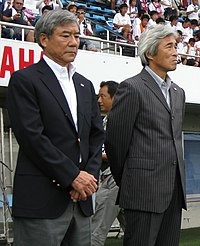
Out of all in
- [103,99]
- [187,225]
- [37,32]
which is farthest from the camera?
[187,225]

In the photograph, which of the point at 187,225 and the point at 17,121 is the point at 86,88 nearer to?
the point at 17,121

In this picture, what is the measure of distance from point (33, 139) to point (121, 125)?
81 cm

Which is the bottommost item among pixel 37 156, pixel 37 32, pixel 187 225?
pixel 187 225

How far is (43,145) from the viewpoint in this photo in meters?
2.73

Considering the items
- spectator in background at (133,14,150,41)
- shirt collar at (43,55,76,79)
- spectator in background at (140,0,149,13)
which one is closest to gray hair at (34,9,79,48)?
shirt collar at (43,55,76,79)

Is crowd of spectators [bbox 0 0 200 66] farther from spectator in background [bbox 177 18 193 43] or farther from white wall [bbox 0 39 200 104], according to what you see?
white wall [bbox 0 39 200 104]

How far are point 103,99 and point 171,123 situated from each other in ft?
5.03

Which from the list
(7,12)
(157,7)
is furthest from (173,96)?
(157,7)

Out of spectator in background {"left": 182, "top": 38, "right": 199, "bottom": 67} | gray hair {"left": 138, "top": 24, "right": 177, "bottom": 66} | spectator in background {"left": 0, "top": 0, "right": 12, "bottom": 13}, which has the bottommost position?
spectator in background {"left": 182, "top": 38, "right": 199, "bottom": 67}

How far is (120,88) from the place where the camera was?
348cm

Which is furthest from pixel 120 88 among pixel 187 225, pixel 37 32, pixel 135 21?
pixel 135 21

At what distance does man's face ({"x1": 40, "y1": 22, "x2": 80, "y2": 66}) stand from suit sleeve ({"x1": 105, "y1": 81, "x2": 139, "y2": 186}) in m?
0.55

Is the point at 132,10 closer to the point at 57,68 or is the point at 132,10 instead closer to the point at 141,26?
the point at 141,26

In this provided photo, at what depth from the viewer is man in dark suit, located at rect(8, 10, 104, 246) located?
9.05 feet
